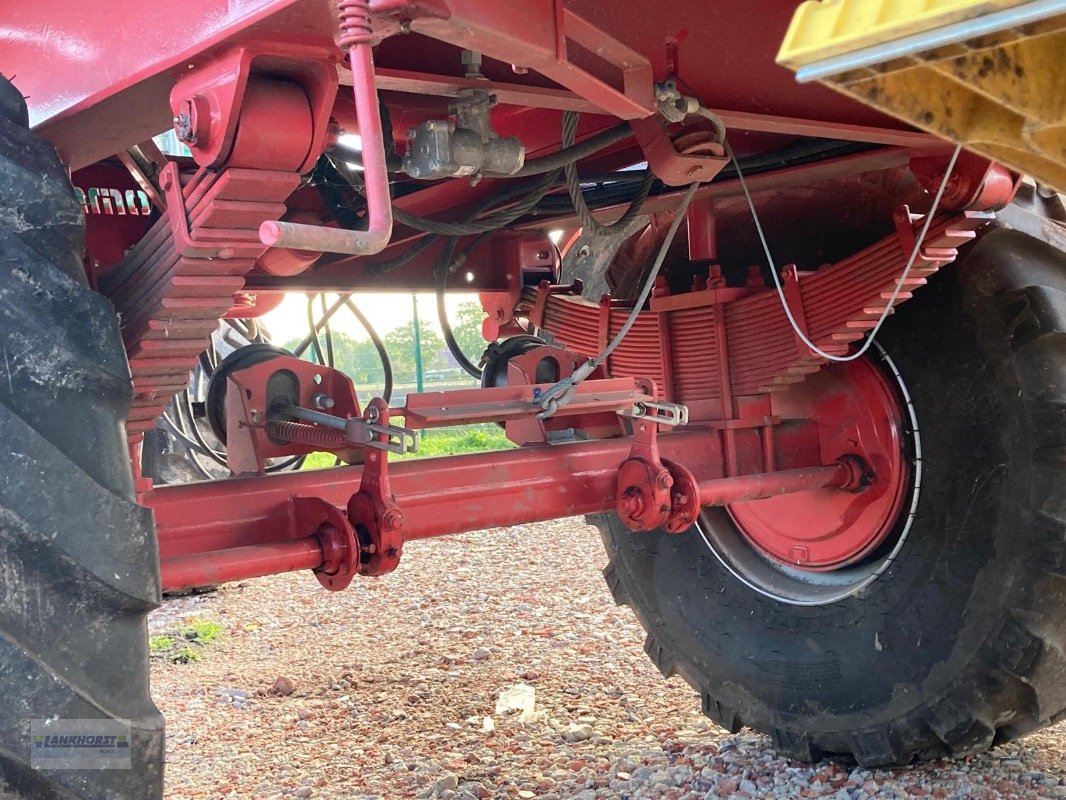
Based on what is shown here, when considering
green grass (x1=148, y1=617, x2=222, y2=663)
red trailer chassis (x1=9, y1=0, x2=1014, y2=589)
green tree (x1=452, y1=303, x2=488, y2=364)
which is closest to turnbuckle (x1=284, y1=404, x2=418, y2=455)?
red trailer chassis (x1=9, y1=0, x2=1014, y2=589)

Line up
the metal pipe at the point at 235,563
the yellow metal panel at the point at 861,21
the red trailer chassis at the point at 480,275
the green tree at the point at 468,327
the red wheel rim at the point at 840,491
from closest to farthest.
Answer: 1. the yellow metal panel at the point at 861,21
2. the red trailer chassis at the point at 480,275
3. the metal pipe at the point at 235,563
4. the red wheel rim at the point at 840,491
5. the green tree at the point at 468,327

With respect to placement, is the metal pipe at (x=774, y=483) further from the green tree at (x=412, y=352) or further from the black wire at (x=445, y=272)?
the green tree at (x=412, y=352)

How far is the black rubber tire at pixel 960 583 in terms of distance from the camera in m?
2.48

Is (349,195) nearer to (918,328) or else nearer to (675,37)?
(675,37)

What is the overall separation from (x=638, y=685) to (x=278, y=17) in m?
3.08

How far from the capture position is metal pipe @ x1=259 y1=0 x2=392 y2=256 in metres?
1.27

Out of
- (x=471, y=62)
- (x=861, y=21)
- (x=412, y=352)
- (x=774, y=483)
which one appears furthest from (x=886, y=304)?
(x=412, y=352)

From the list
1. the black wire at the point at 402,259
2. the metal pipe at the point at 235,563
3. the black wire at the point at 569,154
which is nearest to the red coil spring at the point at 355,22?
the black wire at the point at 569,154

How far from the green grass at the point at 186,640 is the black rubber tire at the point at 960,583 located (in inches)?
104

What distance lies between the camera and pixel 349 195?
247cm

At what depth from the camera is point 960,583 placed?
8.59ft

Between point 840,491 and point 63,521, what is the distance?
2123 millimetres

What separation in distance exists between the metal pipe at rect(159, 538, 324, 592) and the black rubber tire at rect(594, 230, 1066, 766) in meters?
1.46

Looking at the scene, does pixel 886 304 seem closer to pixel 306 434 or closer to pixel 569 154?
pixel 569 154
